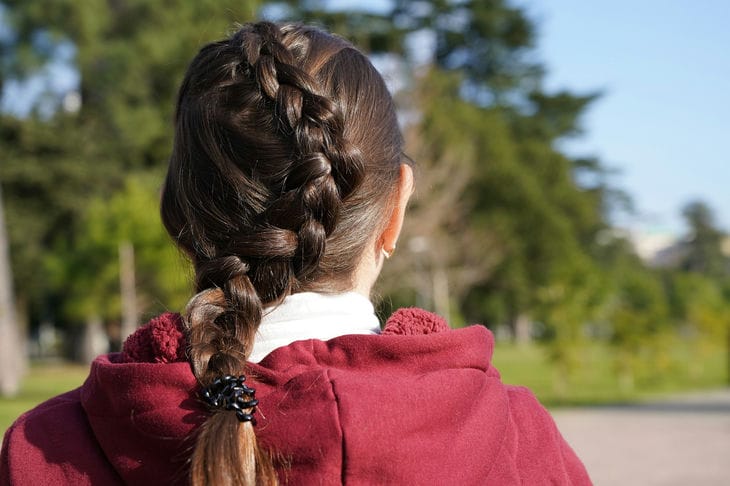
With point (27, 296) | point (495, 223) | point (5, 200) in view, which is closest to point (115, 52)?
point (5, 200)

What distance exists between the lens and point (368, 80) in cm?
136

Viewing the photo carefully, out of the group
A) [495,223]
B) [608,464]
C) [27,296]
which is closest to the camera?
[608,464]

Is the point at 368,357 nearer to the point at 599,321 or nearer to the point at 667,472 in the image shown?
the point at 667,472

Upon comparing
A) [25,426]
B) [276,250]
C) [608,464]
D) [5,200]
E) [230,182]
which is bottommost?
[608,464]

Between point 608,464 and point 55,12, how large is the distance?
26.8 meters

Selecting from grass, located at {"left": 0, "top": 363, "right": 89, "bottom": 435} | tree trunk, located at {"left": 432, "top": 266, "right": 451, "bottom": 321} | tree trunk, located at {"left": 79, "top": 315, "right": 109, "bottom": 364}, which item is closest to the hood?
grass, located at {"left": 0, "top": 363, "right": 89, "bottom": 435}

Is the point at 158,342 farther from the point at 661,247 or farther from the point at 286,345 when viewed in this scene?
the point at 661,247

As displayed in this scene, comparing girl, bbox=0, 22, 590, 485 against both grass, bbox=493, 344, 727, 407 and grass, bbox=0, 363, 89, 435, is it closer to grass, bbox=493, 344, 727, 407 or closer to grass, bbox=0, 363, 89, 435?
grass, bbox=0, 363, 89, 435

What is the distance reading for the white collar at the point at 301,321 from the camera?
128 cm

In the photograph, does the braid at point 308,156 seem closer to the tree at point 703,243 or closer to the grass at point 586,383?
the grass at point 586,383

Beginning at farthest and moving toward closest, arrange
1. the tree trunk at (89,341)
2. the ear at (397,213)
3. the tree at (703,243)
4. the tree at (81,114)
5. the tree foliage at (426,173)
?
the tree at (703,243) < the tree trunk at (89,341) < the tree at (81,114) < the tree foliage at (426,173) < the ear at (397,213)

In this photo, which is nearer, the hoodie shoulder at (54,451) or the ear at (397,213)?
the hoodie shoulder at (54,451)

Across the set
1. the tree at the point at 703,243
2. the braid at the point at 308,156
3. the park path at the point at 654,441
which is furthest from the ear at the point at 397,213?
the tree at the point at 703,243

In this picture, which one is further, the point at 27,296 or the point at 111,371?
the point at 27,296
